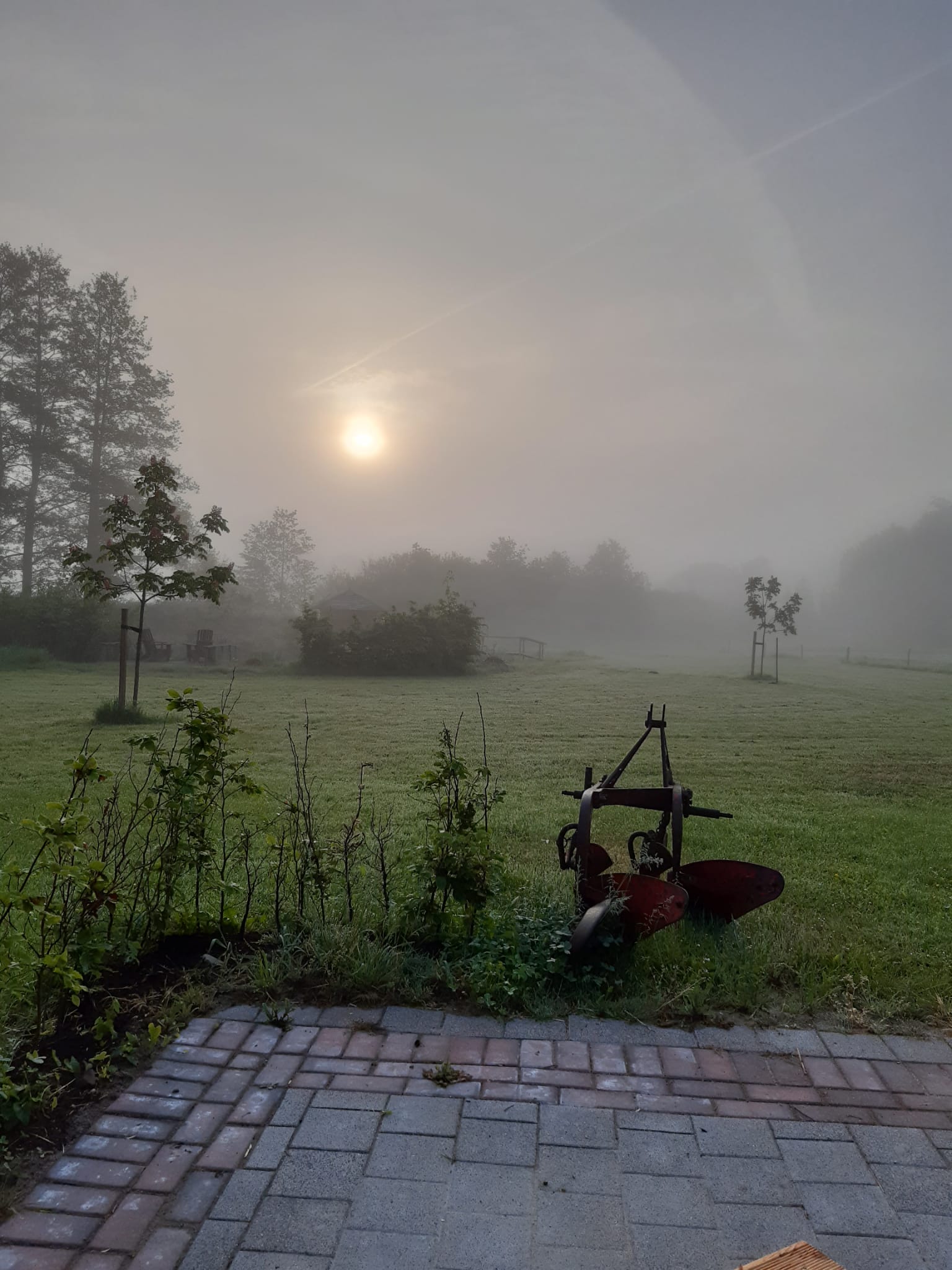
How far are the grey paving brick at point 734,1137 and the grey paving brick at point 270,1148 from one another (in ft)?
3.59

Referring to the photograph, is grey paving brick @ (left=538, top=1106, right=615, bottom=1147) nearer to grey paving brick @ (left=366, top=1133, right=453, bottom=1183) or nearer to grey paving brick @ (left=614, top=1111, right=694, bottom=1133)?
grey paving brick @ (left=614, top=1111, right=694, bottom=1133)

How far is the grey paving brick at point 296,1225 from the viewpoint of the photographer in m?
1.83

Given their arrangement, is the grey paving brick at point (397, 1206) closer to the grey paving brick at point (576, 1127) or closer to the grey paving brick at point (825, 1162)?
the grey paving brick at point (576, 1127)

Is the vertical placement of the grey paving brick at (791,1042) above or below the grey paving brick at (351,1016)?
above

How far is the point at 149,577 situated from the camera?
36.4 feet

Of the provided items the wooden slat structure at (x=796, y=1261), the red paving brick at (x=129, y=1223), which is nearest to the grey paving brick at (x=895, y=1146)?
the wooden slat structure at (x=796, y=1261)

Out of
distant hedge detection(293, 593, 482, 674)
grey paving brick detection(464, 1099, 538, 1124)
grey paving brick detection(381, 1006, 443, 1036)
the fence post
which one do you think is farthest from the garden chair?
grey paving brick detection(464, 1099, 538, 1124)

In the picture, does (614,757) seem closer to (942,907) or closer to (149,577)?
(942,907)

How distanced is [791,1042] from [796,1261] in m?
1.22

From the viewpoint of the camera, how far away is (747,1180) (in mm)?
2076

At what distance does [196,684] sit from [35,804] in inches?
384

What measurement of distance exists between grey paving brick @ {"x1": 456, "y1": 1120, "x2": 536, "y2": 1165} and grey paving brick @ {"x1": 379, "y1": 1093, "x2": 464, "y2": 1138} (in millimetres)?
44

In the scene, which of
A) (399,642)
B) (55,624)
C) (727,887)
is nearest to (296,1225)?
(727,887)

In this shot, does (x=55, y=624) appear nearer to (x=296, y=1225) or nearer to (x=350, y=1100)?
(x=350, y=1100)
